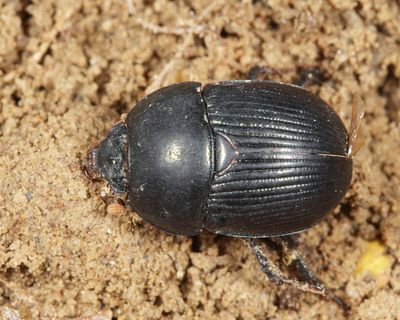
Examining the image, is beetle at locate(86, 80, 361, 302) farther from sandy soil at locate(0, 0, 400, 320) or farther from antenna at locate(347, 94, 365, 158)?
sandy soil at locate(0, 0, 400, 320)

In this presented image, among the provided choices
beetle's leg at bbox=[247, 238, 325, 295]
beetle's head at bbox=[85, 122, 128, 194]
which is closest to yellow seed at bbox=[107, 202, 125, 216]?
beetle's head at bbox=[85, 122, 128, 194]

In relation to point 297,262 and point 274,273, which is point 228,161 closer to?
point 274,273

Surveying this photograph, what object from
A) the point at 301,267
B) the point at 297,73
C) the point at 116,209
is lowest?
the point at 301,267

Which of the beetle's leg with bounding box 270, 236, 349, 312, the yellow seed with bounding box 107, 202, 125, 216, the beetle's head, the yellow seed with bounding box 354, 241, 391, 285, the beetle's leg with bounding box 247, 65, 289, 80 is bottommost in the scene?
the yellow seed with bounding box 354, 241, 391, 285

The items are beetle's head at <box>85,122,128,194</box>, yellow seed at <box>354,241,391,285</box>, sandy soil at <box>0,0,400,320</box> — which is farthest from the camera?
yellow seed at <box>354,241,391,285</box>

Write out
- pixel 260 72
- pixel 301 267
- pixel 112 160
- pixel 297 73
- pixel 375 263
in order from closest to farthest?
pixel 112 160 → pixel 301 267 → pixel 375 263 → pixel 260 72 → pixel 297 73

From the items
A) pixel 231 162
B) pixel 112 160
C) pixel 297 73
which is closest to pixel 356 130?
pixel 297 73

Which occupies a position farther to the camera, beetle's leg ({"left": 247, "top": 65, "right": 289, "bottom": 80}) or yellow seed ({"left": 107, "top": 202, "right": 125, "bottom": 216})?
beetle's leg ({"left": 247, "top": 65, "right": 289, "bottom": 80})

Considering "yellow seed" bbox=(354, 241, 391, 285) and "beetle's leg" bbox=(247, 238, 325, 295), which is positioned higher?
"beetle's leg" bbox=(247, 238, 325, 295)
